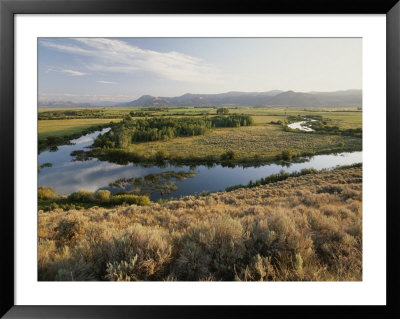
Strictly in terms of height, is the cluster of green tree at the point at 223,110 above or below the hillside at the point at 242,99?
below

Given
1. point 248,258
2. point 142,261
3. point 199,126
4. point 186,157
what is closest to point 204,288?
point 248,258

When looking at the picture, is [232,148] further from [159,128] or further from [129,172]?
[129,172]

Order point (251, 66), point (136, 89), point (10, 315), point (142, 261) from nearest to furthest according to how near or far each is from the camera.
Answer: point (142, 261) < point (10, 315) < point (251, 66) < point (136, 89)

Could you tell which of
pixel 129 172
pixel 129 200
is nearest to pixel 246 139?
pixel 129 172

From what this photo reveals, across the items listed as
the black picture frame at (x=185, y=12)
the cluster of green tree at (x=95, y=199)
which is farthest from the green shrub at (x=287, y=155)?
the cluster of green tree at (x=95, y=199)

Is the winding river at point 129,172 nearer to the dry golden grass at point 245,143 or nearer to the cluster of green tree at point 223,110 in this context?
the dry golden grass at point 245,143

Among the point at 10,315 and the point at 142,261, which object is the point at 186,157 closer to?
the point at 142,261

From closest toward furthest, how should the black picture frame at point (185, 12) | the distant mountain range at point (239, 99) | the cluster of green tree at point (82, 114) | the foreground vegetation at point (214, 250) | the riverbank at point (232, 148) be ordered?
1. the foreground vegetation at point (214, 250)
2. the black picture frame at point (185, 12)
3. the cluster of green tree at point (82, 114)
4. the distant mountain range at point (239, 99)
5. the riverbank at point (232, 148)
